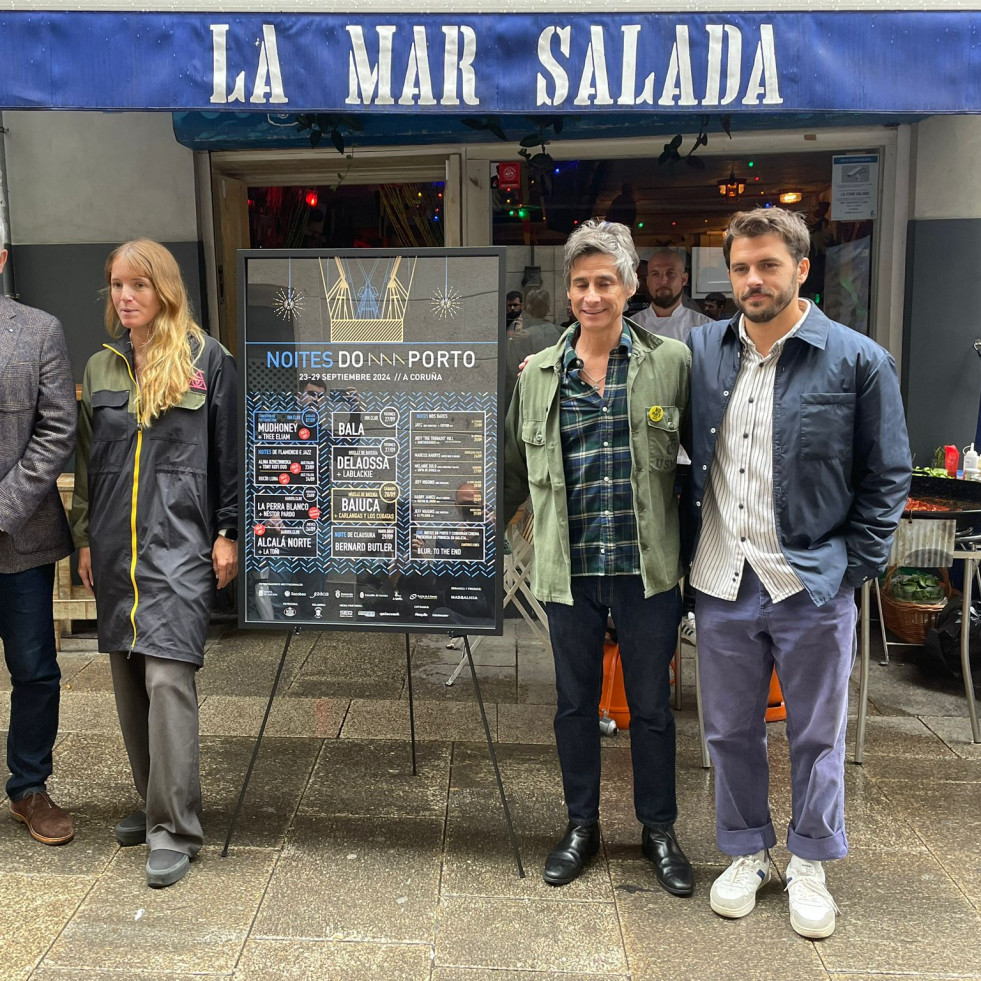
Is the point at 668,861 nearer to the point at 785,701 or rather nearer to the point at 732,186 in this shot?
the point at 785,701

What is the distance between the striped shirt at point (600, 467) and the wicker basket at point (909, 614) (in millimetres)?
2925

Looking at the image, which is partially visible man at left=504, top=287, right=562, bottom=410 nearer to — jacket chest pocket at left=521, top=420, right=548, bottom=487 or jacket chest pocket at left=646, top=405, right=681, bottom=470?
jacket chest pocket at left=521, top=420, right=548, bottom=487

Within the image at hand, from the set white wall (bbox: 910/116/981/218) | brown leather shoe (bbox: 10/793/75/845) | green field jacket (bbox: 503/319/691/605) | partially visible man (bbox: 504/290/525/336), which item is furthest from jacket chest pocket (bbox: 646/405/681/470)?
white wall (bbox: 910/116/981/218)

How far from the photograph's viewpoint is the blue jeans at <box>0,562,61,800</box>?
3.53 meters

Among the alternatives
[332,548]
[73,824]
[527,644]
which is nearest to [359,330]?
[332,548]

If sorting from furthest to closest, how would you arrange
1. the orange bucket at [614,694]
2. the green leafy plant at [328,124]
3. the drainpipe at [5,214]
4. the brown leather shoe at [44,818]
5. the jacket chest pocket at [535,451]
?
1. the drainpipe at [5,214]
2. the green leafy plant at [328,124]
3. the orange bucket at [614,694]
4. the brown leather shoe at [44,818]
5. the jacket chest pocket at [535,451]

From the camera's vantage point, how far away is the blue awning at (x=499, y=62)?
12.4 feet

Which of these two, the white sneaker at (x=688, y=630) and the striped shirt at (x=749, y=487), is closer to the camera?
the striped shirt at (x=749, y=487)

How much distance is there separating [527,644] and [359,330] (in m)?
2.98

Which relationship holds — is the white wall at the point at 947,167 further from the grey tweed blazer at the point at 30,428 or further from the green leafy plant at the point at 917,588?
the grey tweed blazer at the point at 30,428

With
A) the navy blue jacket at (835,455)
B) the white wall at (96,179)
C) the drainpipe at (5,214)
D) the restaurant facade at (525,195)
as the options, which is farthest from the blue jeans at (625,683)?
the drainpipe at (5,214)

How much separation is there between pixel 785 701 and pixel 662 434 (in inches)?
35.0

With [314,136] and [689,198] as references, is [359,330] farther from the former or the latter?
[689,198]

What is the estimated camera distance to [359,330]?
3342 millimetres
